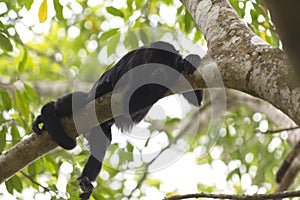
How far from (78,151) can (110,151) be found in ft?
2.43

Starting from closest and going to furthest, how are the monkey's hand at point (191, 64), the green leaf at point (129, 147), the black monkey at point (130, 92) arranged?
the monkey's hand at point (191, 64)
the black monkey at point (130, 92)
the green leaf at point (129, 147)

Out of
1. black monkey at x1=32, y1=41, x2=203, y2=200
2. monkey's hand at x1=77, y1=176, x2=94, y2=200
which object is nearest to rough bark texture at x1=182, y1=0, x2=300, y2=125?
black monkey at x1=32, y1=41, x2=203, y2=200

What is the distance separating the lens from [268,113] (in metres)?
4.32

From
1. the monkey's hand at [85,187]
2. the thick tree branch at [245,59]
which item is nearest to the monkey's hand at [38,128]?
the monkey's hand at [85,187]

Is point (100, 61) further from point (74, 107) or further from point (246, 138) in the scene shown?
point (246, 138)

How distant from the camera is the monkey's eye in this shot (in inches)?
99.0

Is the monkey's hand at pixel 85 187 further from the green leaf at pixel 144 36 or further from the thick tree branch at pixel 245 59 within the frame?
the thick tree branch at pixel 245 59

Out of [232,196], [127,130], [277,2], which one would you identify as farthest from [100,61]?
[277,2]

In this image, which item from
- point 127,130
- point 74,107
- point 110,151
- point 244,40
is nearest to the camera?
point 244,40

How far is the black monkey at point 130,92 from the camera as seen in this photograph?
2.48 meters

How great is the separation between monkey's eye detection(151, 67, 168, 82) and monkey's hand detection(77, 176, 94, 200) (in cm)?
83

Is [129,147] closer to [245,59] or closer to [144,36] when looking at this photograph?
[144,36]

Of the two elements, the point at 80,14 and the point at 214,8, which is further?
the point at 80,14

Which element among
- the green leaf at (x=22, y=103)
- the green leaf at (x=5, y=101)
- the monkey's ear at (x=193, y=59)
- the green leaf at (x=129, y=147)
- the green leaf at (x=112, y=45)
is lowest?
the green leaf at (x=129, y=147)
